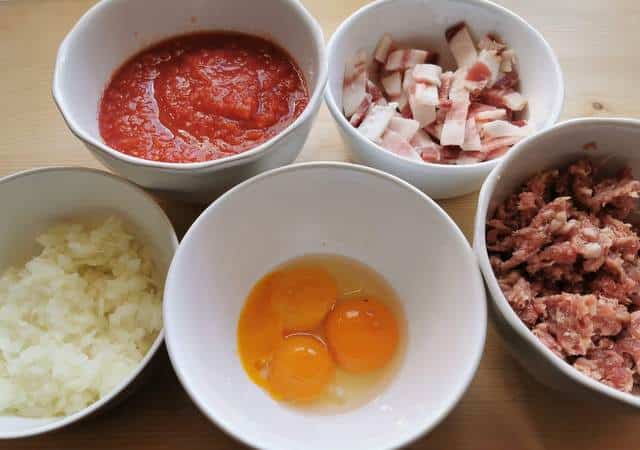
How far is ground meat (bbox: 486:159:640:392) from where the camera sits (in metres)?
1.39

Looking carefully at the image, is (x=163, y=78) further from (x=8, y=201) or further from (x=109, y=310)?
(x=109, y=310)

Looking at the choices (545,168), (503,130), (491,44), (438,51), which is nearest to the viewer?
(545,168)

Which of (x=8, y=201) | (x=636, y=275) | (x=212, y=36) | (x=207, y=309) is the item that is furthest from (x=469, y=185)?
(x=8, y=201)

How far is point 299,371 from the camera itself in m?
1.60

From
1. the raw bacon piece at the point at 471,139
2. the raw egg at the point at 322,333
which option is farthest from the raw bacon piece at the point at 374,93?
the raw egg at the point at 322,333

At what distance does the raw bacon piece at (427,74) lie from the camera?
1.98 m

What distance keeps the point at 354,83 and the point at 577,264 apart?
0.98m

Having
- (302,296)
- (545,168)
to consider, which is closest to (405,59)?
(545,168)

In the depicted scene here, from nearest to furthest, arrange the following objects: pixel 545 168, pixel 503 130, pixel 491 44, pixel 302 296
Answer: pixel 545 168
pixel 302 296
pixel 503 130
pixel 491 44

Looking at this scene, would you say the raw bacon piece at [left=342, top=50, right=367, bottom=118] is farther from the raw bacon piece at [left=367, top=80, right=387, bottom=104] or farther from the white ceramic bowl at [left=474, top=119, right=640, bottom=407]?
the white ceramic bowl at [left=474, top=119, right=640, bottom=407]

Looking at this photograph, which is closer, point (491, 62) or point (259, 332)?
point (259, 332)

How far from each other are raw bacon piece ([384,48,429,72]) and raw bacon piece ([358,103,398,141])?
0.72 feet

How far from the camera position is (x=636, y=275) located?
1527mm

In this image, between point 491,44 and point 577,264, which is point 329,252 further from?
point 491,44
